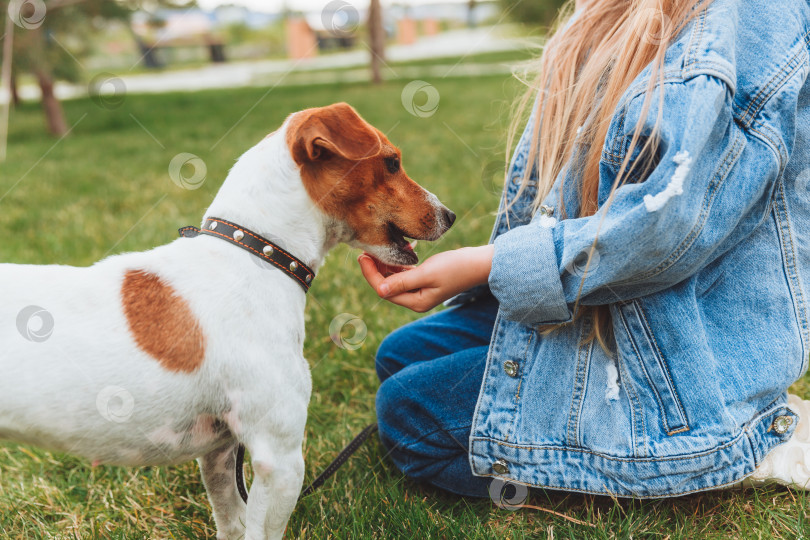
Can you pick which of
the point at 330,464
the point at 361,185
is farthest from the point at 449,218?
the point at 330,464

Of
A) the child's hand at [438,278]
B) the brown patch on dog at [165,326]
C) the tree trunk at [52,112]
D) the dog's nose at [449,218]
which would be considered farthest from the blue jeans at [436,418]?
the tree trunk at [52,112]

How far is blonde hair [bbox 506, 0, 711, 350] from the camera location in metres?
1.97

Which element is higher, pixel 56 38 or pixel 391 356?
pixel 391 356

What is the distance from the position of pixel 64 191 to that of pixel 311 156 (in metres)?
5.89

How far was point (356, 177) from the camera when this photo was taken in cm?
199

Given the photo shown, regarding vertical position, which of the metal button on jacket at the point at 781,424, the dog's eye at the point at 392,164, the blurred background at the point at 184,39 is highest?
the dog's eye at the point at 392,164

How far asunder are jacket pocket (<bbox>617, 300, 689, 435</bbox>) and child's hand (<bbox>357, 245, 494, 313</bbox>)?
446 millimetres

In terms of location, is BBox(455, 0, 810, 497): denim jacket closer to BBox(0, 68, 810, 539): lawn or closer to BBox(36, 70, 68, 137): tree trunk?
BBox(0, 68, 810, 539): lawn

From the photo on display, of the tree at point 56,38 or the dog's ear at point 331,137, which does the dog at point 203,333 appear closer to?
the dog's ear at point 331,137

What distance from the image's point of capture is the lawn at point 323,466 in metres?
2.18

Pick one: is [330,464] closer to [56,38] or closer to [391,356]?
[391,356]

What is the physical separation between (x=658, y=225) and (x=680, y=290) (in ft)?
1.03

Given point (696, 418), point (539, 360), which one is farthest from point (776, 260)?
point (539, 360)

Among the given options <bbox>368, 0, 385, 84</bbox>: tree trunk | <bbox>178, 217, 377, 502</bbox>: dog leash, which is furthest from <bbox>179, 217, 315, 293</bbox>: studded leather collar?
<bbox>368, 0, 385, 84</bbox>: tree trunk
